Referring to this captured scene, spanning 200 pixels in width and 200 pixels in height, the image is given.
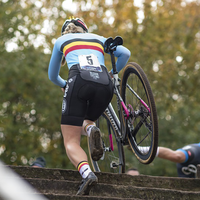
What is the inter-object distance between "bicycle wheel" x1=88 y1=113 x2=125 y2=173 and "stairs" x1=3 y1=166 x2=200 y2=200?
28.0 inches

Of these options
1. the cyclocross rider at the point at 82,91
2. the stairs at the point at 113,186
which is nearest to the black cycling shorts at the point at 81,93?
the cyclocross rider at the point at 82,91

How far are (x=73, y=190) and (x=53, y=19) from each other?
1330cm

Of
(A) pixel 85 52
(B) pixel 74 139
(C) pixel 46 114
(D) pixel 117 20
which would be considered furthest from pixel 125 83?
(D) pixel 117 20

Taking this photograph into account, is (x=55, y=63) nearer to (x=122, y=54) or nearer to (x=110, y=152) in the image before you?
(x=122, y=54)

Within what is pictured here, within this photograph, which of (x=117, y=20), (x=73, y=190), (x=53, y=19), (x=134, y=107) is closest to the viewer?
(x=73, y=190)

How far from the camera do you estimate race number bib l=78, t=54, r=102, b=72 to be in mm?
3775

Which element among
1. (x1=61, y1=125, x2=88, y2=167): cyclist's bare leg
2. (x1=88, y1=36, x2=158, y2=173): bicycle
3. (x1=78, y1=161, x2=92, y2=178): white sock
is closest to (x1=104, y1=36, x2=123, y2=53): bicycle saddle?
(x1=88, y1=36, x2=158, y2=173): bicycle

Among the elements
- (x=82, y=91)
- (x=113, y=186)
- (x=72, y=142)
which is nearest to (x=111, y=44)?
(x=82, y=91)

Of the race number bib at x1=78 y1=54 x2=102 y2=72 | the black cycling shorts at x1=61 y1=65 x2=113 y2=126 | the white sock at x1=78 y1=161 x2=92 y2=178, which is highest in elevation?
the race number bib at x1=78 y1=54 x2=102 y2=72

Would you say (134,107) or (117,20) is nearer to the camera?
(134,107)

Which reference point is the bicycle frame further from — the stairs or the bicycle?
the stairs

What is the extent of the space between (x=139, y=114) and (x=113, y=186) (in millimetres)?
883

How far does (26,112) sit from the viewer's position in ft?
47.1

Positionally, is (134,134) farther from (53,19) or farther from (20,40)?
(53,19)
